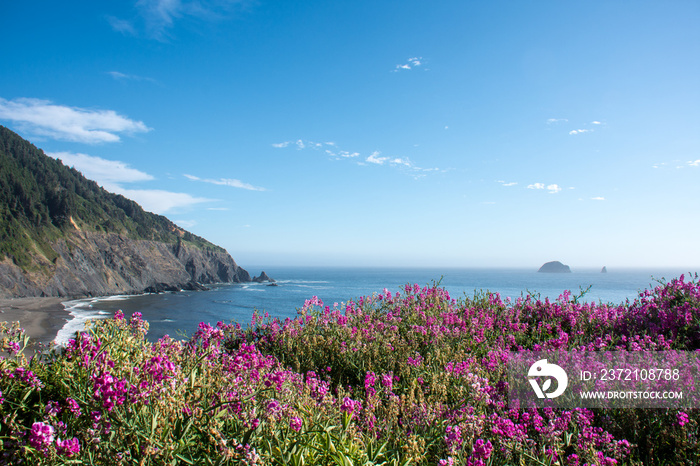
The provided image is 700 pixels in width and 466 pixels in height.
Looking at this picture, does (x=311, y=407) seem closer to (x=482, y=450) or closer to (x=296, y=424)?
(x=296, y=424)

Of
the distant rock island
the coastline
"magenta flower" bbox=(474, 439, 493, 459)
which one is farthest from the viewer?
the distant rock island

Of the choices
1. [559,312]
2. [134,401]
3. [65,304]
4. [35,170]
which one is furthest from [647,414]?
[35,170]

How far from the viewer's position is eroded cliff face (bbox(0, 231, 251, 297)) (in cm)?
6381

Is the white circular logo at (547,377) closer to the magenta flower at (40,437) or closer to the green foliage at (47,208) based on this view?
the magenta flower at (40,437)

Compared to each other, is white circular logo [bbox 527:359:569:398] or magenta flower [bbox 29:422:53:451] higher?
magenta flower [bbox 29:422:53:451]

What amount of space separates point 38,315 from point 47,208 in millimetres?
46064

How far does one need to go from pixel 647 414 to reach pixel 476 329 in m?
2.91

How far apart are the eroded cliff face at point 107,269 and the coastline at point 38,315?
482cm

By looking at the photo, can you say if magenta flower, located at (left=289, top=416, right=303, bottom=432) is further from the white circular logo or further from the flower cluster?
the white circular logo

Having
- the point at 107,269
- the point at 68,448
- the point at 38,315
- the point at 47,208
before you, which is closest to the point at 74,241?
the point at 107,269

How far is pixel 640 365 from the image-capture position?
458cm

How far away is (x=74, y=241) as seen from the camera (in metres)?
78.0

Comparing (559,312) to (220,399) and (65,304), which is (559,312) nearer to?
(220,399)

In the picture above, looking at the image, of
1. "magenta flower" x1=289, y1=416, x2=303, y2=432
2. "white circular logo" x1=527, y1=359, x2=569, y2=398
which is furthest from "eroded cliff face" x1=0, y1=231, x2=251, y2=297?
"white circular logo" x1=527, y1=359, x2=569, y2=398
